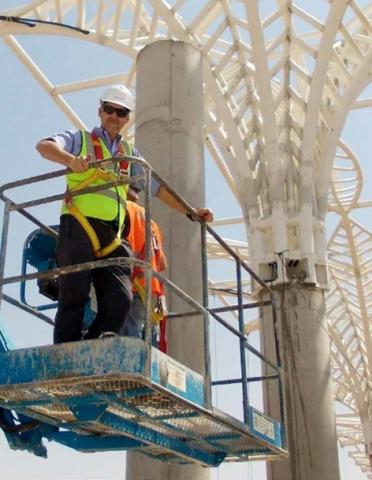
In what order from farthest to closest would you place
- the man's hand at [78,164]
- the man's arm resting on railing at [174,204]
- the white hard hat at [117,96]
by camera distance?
the man's arm resting on railing at [174,204] < the white hard hat at [117,96] < the man's hand at [78,164]

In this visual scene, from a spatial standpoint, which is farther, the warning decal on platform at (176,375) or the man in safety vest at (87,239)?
the man in safety vest at (87,239)

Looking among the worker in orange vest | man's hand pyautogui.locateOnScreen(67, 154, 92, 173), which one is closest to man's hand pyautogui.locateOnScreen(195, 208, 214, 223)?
the worker in orange vest

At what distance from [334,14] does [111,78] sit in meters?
7.24

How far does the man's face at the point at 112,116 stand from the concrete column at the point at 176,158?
7.91 feet

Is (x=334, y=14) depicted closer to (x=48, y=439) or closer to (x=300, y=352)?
(x=300, y=352)

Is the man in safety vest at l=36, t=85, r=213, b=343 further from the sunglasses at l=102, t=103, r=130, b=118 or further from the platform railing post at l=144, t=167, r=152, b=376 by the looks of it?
the platform railing post at l=144, t=167, r=152, b=376

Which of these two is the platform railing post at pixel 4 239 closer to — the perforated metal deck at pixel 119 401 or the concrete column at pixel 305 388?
the perforated metal deck at pixel 119 401

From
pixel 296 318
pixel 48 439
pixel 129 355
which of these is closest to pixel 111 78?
pixel 296 318

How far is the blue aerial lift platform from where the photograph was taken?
4.69 meters

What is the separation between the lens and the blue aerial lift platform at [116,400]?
4688mm

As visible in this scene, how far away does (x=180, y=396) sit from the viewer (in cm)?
498

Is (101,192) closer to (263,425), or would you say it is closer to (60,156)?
(60,156)

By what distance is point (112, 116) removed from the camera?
19.1ft

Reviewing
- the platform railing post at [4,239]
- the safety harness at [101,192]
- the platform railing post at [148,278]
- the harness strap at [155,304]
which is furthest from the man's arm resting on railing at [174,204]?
the platform railing post at [4,239]
